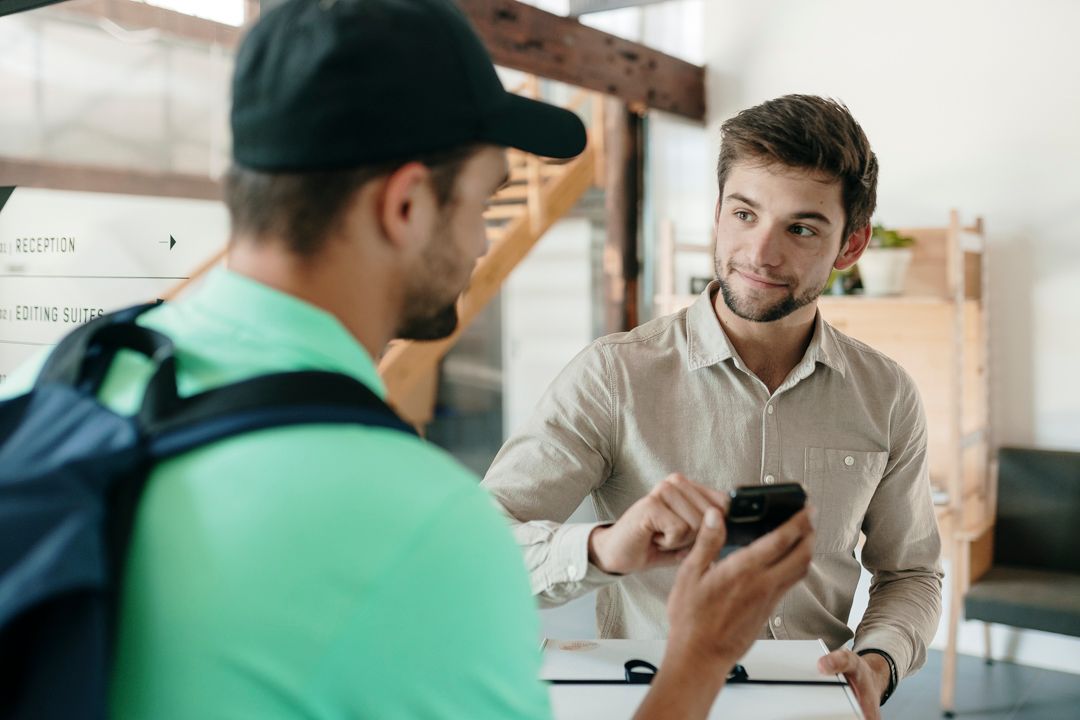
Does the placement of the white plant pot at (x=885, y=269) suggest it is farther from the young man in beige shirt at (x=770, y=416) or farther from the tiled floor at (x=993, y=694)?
the young man in beige shirt at (x=770, y=416)

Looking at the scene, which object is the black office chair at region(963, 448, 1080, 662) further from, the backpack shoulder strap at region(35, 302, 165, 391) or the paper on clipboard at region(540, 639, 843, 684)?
the backpack shoulder strap at region(35, 302, 165, 391)


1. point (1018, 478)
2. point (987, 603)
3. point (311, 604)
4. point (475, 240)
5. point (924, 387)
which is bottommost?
point (987, 603)

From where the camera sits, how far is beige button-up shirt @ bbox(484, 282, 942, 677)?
1601mm

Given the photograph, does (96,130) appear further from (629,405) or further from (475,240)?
(475,240)

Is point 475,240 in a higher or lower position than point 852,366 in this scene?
higher

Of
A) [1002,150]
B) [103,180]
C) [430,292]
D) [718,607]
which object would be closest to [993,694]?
[1002,150]

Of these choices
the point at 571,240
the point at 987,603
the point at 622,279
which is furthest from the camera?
the point at 571,240

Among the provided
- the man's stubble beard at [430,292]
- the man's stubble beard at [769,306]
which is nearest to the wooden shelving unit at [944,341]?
the man's stubble beard at [769,306]

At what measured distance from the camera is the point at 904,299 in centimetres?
393

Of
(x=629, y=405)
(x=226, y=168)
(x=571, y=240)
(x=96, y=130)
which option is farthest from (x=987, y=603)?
(x=571, y=240)

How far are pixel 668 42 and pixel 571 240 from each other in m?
2.05

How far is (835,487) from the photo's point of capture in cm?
163

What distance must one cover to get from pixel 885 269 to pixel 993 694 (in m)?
1.68

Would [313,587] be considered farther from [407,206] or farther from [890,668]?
[890,668]
